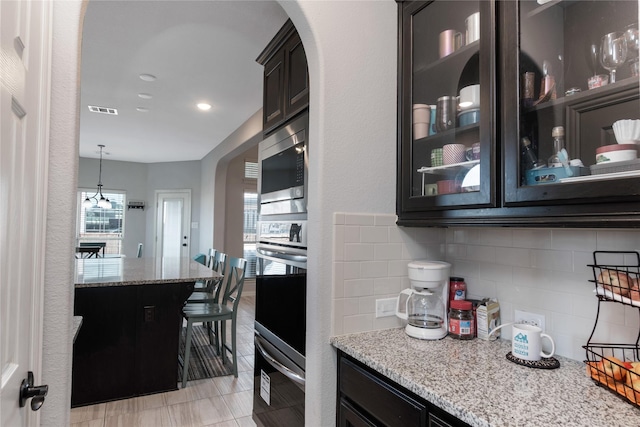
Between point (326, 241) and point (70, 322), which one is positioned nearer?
point (70, 322)

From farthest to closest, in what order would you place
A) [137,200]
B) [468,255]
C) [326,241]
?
[137,200] → [468,255] → [326,241]

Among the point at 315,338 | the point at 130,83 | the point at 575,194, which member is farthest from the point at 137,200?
the point at 575,194

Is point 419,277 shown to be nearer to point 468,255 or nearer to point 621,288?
point 468,255

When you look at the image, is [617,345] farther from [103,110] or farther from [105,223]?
[105,223]

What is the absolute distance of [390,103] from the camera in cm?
177

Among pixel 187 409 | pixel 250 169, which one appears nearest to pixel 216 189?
pixel 250 169

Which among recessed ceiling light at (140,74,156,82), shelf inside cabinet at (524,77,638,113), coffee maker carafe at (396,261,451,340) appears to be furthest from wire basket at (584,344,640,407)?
recessed ceiling light at (140,74,156,82)

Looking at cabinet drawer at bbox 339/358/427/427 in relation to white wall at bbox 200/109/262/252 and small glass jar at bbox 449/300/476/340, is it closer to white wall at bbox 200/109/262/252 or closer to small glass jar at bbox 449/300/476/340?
small glass jar at bbox 449/300/476/340

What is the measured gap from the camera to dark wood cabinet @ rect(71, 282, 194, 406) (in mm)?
2830

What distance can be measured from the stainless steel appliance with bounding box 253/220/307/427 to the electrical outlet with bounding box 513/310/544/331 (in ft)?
2.98

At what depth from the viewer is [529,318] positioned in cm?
148

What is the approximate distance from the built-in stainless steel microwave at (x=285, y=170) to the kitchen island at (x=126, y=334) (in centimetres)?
126

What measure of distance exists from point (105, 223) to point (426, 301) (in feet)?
27.0

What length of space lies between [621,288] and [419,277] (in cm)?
69
